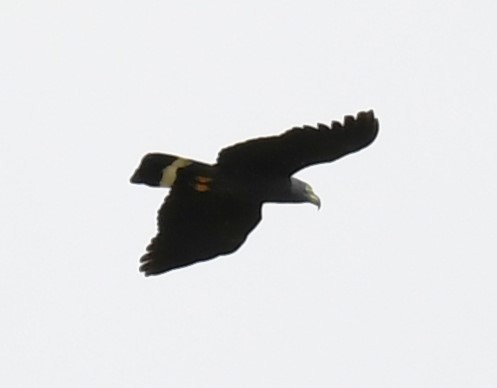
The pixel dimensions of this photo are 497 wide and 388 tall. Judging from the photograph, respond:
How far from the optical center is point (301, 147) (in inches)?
731

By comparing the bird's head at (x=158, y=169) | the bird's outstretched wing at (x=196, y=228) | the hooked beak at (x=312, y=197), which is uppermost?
the bird's head at (x=158, y=169)

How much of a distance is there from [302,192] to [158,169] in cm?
145

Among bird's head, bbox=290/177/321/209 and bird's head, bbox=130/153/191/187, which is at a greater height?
bird's head, bbox=130/153/191/187

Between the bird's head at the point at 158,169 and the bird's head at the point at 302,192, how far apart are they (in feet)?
3.54

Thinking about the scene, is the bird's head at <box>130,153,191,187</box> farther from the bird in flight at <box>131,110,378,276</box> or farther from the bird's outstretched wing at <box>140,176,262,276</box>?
the bird's outstretched wing at <box>140,176,262,276</box>

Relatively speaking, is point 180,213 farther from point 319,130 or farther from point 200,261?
point 319,130

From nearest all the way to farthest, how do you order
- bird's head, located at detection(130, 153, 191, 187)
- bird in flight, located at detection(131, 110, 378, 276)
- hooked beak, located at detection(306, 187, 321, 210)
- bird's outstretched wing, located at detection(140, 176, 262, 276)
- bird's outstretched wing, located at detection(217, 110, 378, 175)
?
bird's outstretched wing, located at detection(217, 110, 378, 175)
bird in flight, located at detection(131, 110, 378, 276)
bird's head, located at detection(130, 153, 191, 187)
hooked beak, located at detection(306, 187, 321, 210)
bird's outstretched wing, located at detection(140, 176, 262, 276)

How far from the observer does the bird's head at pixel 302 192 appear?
63.6ft

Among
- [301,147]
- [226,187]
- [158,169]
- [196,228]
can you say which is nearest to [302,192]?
[226,187]

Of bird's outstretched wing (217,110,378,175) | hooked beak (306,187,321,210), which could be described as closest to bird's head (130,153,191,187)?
bird's outstretched wing (217,110,378,175)

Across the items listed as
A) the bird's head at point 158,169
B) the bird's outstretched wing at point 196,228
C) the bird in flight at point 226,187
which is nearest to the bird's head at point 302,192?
the bird in flight at point 226,187

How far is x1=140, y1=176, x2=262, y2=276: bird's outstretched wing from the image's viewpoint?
1962 centimetres

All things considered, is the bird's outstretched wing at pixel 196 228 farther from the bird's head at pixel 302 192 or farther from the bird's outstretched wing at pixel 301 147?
the bird's outstretched wing at pixel 301 147

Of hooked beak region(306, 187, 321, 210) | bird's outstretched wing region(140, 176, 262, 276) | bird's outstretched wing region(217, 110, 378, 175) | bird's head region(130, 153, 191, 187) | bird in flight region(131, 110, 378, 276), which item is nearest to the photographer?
bird's outstretched wing region(217, 110, 378, 175)
